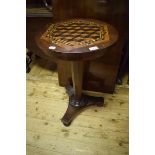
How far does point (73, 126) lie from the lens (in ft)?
5.09

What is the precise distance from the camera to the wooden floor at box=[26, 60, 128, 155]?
4.60 ft

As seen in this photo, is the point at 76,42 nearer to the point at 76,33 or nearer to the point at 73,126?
the point at 76,33

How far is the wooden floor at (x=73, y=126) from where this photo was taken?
4.60ft

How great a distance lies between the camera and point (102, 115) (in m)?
1.62

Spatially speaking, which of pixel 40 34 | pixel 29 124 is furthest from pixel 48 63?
pixel 40 34

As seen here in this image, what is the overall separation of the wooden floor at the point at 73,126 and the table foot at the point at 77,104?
0.04 m

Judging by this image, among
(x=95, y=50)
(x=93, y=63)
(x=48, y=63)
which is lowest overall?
(x=48, y=63)

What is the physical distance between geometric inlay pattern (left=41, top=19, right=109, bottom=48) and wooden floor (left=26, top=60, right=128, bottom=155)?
65 cm

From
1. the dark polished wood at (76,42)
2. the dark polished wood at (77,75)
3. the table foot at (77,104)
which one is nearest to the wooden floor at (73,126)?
the table foot at (77,104)

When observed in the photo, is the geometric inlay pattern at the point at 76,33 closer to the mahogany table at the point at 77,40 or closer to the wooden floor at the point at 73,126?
the mahogany table at the point at 77,40

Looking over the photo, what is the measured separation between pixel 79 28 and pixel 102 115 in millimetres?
679
